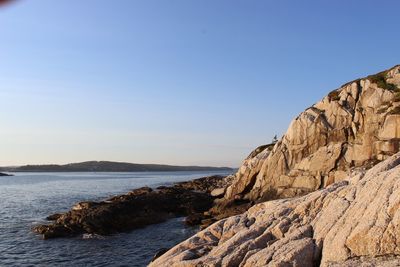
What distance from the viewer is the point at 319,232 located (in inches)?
703

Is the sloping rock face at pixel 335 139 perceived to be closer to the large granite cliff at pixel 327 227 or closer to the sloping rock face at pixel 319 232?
the large granite cliff at pixel 327 227

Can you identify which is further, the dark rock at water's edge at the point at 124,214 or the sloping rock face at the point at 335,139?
the sloping rock face at the point at 335,139

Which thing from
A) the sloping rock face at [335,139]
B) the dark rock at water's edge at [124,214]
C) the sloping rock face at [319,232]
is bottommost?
the dark rock at water's edge at [124,214]

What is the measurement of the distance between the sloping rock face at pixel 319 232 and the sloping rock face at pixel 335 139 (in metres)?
19.7

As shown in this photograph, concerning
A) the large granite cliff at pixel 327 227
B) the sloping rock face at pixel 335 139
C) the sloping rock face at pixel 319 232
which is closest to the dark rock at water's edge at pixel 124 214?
the sloping rock face at pixel 335 139

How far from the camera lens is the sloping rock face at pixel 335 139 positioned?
40.4m

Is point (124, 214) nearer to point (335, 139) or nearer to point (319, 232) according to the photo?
point (335, 139)

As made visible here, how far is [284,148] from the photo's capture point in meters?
47.6

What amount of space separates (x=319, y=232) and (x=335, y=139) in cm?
2818

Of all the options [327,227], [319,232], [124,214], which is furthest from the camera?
[124,214]

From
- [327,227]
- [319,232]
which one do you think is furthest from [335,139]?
[327,227]

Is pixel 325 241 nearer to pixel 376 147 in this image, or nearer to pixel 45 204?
pixel 376 147

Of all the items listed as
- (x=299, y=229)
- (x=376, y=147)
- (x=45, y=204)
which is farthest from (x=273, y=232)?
(x=45, y=204)

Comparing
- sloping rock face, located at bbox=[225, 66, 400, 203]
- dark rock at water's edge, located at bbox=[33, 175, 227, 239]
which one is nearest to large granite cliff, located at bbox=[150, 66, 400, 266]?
sloping rock face, located at bbox=[225, 66, 400, 203]
